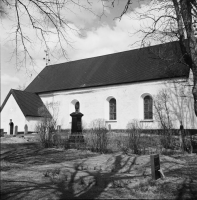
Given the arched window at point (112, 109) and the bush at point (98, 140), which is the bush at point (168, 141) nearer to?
the bush at point (98, 140)

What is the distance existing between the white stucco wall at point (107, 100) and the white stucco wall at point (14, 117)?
3726mm

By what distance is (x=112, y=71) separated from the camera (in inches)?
1045

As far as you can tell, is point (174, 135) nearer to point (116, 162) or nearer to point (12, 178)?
point (116, 162)

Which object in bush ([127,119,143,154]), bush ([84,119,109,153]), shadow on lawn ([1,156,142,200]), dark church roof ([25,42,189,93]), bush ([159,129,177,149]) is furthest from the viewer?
dark church roof ([25,42,189,93])

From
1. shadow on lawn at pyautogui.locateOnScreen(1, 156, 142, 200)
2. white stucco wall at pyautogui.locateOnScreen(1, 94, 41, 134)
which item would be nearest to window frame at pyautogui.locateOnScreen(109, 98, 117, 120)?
white stucco wall at pyautogui.locateOnScreen(1, 94, 41, 134)

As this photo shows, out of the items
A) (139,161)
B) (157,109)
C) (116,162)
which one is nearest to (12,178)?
(116,162)

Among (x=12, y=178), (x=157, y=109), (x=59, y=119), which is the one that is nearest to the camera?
(x=12, y=178)

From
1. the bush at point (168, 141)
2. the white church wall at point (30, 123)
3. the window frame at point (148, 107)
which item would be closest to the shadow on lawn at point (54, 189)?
the bush at point (168, 141)

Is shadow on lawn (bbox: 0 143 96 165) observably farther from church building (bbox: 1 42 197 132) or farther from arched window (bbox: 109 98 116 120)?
arched window (bbox: 109 98 116 120)

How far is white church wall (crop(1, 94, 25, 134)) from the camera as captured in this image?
1030 inches

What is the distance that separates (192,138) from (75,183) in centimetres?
851

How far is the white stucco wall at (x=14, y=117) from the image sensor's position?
25.9 meters

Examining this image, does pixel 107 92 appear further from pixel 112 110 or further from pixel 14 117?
pixel 14 117

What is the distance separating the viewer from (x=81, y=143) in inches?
512
